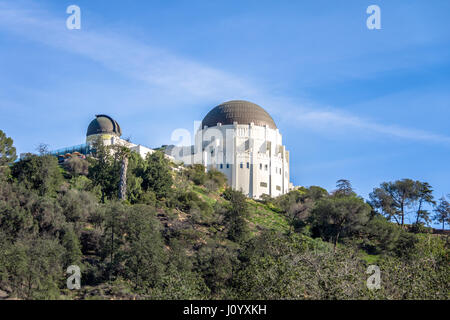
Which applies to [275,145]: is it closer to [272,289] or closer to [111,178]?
[111,178]

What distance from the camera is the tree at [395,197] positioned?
50.1m

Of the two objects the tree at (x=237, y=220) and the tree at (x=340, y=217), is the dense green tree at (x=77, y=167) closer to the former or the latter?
the tree at (x=237, y=220)

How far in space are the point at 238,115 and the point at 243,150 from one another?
4.71 meters

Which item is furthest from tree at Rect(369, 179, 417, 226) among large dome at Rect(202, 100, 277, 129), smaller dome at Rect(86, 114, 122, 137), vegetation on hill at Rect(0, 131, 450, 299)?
smaller dome at Rect(86, 114, 122, 137)

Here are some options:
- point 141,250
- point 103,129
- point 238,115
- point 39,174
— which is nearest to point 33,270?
point 141,250

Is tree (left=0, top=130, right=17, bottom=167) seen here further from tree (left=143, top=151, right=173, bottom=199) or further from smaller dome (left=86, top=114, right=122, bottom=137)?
smaller dome (left=86, top=114, right=122, bottom=137)

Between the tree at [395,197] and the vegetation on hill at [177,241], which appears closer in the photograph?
the vegetation on hill at [177,241]

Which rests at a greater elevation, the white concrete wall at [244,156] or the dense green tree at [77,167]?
the white concrete wall at [244,156]

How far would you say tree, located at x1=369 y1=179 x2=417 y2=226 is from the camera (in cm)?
5009

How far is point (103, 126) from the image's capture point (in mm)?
54875

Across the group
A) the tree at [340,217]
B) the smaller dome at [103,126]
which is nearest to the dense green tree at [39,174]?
the smaller dome at [103,126]

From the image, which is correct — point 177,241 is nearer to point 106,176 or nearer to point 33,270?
point 33,270

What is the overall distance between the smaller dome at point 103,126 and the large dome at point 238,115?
10.8 m
